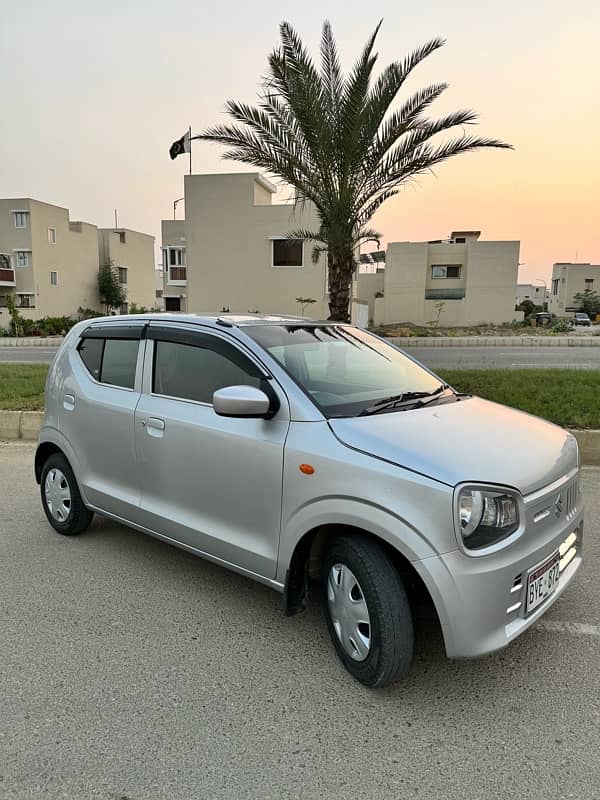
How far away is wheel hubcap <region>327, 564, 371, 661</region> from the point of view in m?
2.57

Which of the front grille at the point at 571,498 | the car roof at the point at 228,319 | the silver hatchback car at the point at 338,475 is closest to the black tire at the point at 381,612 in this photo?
the silver hatchback car at the point at 338,475

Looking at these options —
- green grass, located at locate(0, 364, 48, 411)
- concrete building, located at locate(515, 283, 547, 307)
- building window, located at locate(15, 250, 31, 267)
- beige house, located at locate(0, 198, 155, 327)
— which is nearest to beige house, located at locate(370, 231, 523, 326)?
beige house, located at locate(0, 198, 155, 327)

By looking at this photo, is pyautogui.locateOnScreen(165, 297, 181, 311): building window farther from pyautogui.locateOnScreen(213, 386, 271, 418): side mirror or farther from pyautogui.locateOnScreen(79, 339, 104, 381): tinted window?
pyautogui.locateOnScreen(213, 386, 271, 418): side mirror

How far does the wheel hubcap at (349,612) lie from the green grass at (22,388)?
6362 millimetres

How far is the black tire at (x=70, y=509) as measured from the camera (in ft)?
13.8

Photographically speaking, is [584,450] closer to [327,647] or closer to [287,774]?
[327,647]

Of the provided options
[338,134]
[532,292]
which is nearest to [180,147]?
[338,134]

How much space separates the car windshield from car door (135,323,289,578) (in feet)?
0.67

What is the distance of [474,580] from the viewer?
88.8 inches

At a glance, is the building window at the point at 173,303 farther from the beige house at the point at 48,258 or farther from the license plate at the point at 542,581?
the license plate at the point at 542,581

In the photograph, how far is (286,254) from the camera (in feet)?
95.6

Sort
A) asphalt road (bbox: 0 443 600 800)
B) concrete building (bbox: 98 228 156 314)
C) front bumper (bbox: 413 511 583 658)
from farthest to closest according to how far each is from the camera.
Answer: concrete building (bbox: 98 228 156 314) → front bumper (bbox: 413 511 583 658) → asphalt road (bbox: 0 443 600 800)

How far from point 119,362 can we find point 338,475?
2.01m

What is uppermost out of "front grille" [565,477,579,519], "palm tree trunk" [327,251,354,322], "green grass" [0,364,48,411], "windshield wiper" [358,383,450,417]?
"palm tree trunk" [327,251,354,322]
